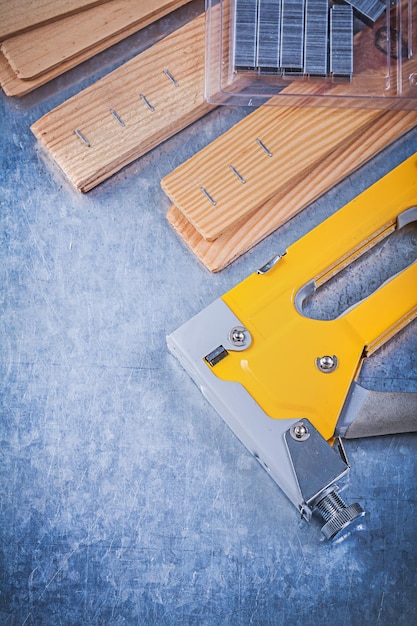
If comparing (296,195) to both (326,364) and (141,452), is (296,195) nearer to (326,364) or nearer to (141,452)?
(326,364)

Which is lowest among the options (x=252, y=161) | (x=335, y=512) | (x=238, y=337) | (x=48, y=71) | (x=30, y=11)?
(x=335, y=512)

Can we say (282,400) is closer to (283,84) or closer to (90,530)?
(90,530)

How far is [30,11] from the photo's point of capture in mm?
2051

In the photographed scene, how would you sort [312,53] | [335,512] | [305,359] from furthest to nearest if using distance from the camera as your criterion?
[312,53] < [305,359] < [335,512]

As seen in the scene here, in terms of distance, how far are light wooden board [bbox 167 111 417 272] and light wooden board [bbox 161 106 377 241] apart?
0.03 metres

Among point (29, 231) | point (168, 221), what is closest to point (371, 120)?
point (168, 221)

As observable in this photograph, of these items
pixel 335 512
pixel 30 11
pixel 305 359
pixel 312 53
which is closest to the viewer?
pixel 335 512

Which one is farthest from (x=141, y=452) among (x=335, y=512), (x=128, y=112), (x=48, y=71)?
(x=48, y=71)

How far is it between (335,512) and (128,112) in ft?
3.30

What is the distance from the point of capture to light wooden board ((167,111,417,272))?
1920mm

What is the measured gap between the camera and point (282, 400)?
5.57 ft

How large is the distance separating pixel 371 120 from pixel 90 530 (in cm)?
110

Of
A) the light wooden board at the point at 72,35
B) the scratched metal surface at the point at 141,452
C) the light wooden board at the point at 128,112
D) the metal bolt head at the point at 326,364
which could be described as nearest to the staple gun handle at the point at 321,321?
the metal bolt head at the point at 326,364

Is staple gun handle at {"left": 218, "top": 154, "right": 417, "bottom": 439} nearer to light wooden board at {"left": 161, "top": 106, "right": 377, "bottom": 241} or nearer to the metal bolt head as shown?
the metal bolt head
